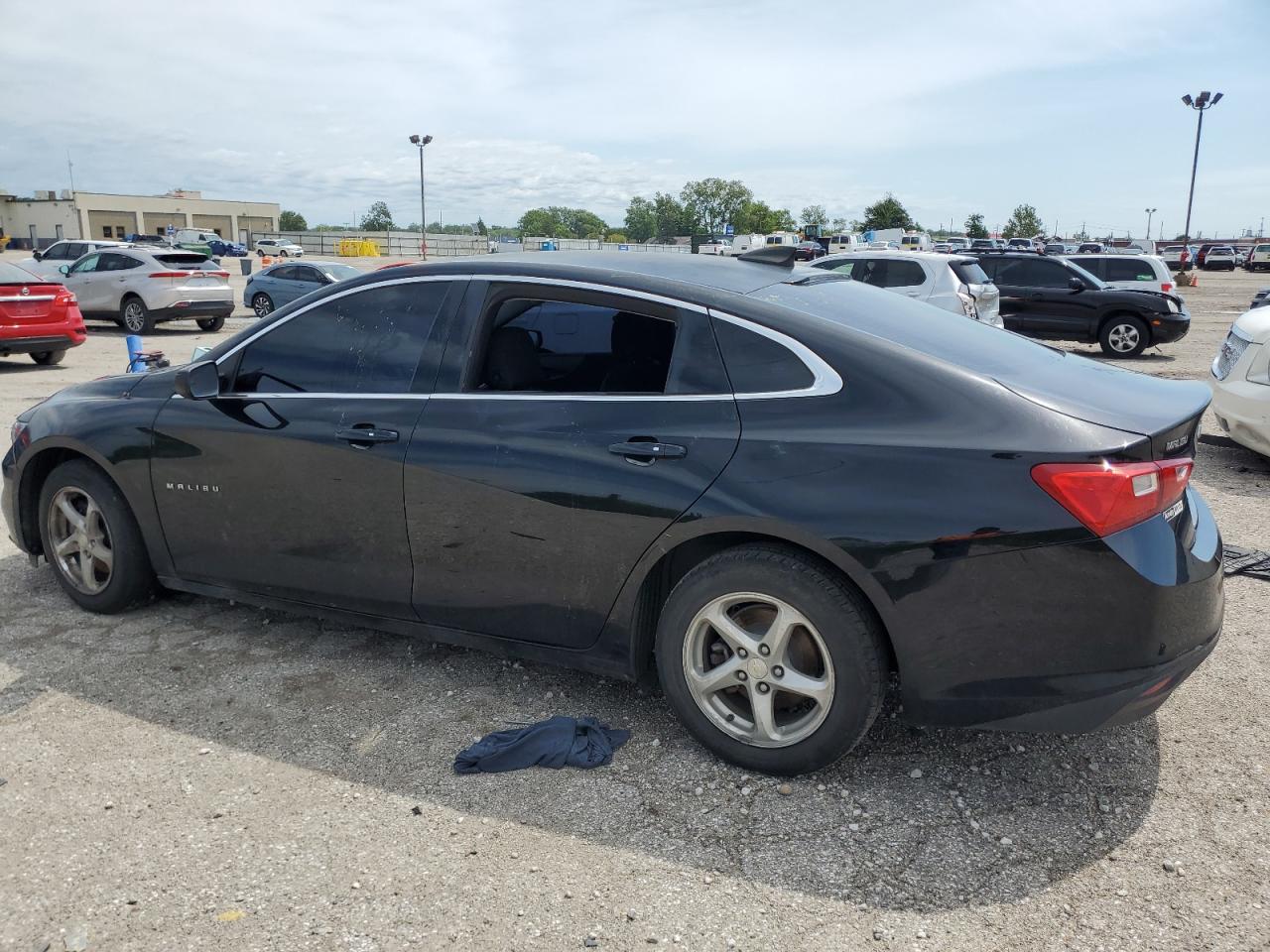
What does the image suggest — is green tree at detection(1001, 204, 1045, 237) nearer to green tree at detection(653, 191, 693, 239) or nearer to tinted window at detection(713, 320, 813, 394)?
green tree at detection(653, 191, 693, 239)

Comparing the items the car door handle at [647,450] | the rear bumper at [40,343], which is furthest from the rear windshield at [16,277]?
the car door handle at [647,450]

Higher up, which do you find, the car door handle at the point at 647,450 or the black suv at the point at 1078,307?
the car door handle at the point at 647,450

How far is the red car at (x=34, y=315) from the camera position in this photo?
42.3ft

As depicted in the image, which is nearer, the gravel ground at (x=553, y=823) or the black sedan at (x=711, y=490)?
the gravel ground at (x=553, y=823)

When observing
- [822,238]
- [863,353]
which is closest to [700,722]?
[863,353]

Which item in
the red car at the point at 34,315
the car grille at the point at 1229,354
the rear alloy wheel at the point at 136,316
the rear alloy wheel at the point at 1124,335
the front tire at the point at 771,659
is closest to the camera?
the front tire at the point at 771,659

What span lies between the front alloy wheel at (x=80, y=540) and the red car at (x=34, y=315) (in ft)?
32.9

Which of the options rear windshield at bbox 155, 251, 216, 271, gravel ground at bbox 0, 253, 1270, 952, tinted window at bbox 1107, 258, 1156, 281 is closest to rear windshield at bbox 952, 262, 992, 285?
tinted window at bbox 1107, 258, 1156, 281

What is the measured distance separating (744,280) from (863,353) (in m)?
0.66

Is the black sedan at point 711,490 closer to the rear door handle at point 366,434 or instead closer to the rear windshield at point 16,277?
the rear door handle at point 366,434

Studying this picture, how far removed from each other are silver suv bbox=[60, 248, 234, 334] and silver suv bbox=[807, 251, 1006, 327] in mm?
11612

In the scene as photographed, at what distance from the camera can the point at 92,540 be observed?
4.52 metres

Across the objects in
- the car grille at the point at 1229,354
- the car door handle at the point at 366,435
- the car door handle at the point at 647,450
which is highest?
the car door handle at the point at 647,450

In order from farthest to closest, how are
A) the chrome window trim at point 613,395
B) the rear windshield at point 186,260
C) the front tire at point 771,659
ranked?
the rear windshield at point 186,260 → the chrome window trim at point 613,395 → the front tire at point 771,659
